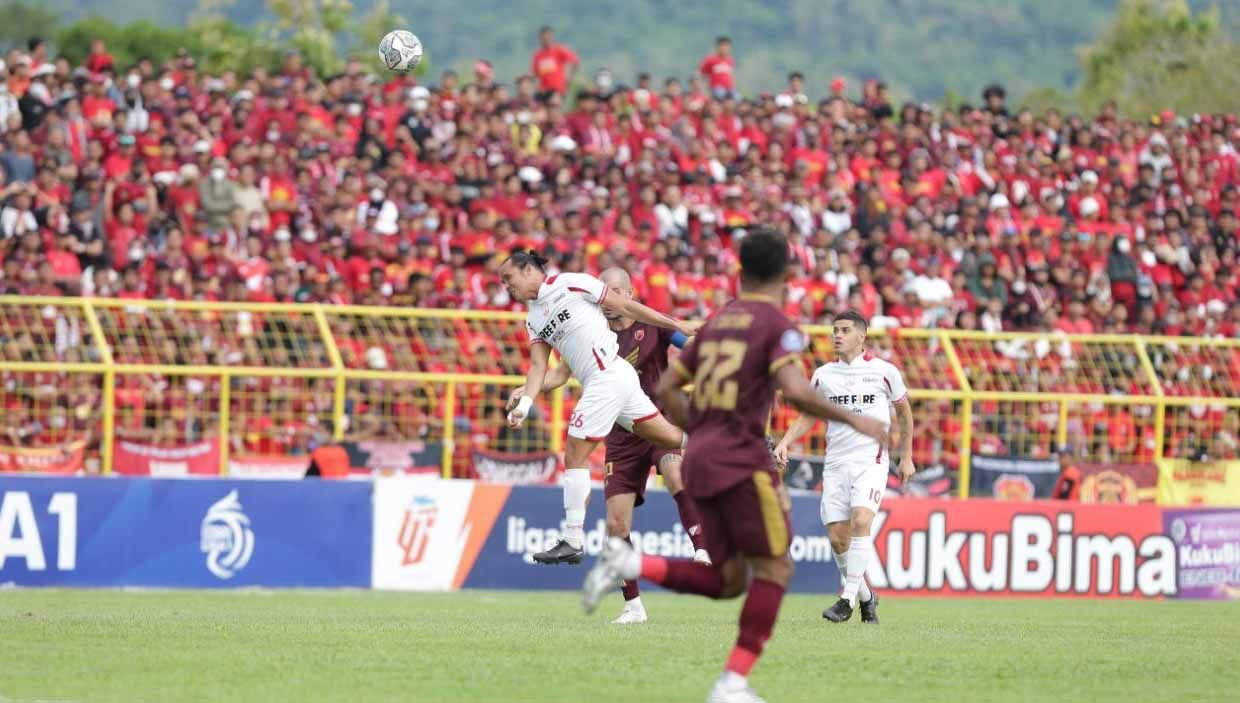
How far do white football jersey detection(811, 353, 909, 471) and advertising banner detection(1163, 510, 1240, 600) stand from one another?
26.7 ft

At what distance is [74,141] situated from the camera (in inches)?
966

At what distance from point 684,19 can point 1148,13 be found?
9021cm

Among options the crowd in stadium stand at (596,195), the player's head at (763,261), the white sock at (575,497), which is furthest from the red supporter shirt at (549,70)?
the player's head at (763,261)

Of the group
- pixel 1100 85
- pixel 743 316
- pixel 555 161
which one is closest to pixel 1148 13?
pixel 1100 85

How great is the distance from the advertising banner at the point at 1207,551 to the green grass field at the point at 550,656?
5617 mm

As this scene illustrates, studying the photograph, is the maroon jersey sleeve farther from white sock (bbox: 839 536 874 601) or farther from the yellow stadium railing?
the yellow stadium railing

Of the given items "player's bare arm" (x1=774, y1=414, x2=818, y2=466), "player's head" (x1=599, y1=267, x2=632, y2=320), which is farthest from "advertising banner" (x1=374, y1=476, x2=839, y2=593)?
"player's head" (x1=599, y1=267, x2=632, y2=320)

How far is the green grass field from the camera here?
31.2 feet

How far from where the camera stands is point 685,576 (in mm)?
9180

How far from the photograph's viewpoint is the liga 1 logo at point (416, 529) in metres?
19.7

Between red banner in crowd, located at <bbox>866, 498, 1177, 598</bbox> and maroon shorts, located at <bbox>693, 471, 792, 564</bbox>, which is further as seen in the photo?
red banner in crowd, located at <bbox>866, 498, 1177, 598</bbox>

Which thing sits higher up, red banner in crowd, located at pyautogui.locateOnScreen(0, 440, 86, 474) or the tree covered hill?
the tree covered hill

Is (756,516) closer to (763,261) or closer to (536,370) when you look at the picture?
(763,261)

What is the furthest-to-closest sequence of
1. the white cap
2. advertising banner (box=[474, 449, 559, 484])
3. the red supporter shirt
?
the red supporter shirt
the white cap
advertising banner (box=[474, 449, 559, 484])
